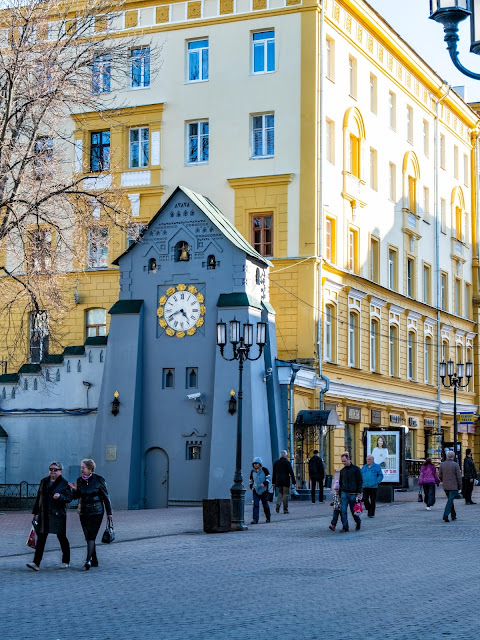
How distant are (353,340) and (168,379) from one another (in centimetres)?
1222

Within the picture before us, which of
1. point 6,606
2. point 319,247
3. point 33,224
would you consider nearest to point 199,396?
point 33,224

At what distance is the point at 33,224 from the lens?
3356 cm

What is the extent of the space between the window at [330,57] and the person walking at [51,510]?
30.6 m

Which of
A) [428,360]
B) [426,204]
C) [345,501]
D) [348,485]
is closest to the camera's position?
[348,485]

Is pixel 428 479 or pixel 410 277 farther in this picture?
pixel 410 277

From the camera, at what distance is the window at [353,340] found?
46150 mm

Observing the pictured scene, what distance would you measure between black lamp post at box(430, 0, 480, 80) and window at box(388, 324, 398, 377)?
39519mm

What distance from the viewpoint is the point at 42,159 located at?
2998cm

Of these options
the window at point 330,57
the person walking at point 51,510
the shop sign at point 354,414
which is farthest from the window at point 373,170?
the person walking at point 51,510

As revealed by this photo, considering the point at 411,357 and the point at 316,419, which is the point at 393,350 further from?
the point at 316,419

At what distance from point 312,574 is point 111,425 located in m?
20.4

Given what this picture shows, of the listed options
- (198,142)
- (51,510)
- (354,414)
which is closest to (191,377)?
(354,414)

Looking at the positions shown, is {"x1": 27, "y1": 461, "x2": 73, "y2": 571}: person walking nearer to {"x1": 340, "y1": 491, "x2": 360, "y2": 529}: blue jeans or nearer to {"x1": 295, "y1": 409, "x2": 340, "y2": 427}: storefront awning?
{"x1": 340, "y1": 491, "x2": 360, "y2": 529}: blue jeans

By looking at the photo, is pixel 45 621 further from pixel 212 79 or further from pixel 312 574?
pixel 212 79
